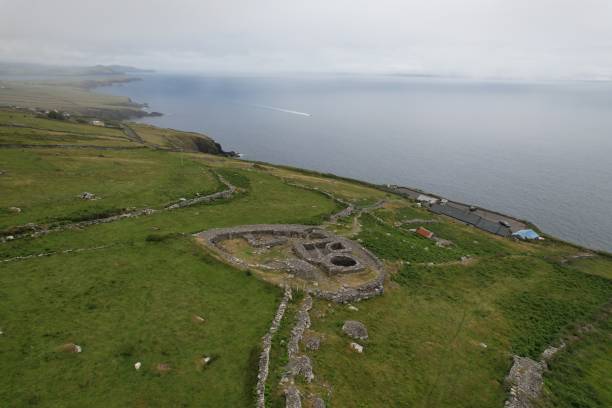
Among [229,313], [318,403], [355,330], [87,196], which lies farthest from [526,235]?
[87,196]

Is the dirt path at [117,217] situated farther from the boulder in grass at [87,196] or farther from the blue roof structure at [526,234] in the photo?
the blue roof structure at [526,234]

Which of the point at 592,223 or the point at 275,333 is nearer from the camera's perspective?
the point at 275,333

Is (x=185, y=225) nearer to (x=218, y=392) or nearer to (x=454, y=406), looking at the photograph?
(x=218, y=392)

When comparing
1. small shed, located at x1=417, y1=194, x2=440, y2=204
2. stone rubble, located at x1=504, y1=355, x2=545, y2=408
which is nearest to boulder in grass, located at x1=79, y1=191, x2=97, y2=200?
stone rubble, located at x1=504, y1=355, x2=545, y2=408

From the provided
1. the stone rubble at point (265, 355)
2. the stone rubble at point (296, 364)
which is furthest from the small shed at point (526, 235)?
the stone rubble at point (296, 364)

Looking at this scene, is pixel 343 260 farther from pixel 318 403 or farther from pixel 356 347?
pixel 318 403

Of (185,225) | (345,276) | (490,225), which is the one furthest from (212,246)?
(490,225)
